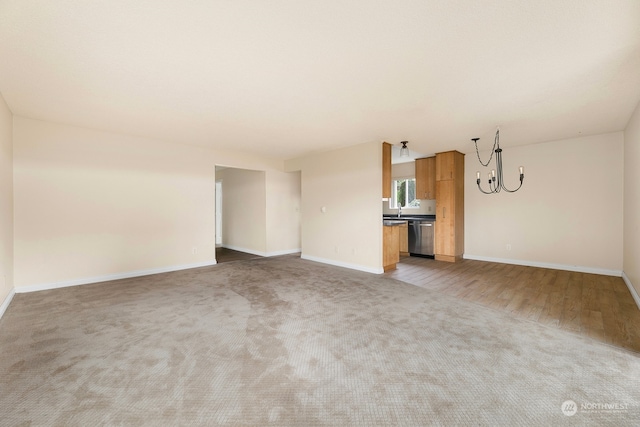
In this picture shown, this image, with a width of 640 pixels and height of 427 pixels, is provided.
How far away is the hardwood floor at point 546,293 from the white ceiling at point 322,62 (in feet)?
8.23

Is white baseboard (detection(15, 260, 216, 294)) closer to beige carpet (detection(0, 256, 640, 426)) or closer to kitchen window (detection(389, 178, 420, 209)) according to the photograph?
beige carpet (detection(0, 256, 640, 426))

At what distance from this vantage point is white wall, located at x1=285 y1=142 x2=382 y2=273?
502 cm

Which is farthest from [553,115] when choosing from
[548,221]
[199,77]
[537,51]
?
[199,77]

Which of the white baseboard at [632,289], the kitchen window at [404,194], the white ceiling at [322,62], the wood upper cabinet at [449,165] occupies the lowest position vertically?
the white baseboard at [632,289]

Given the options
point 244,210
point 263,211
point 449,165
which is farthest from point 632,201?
point 244,210

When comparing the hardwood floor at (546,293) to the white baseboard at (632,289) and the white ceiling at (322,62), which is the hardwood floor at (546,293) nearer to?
the white baseboard at (632,289)

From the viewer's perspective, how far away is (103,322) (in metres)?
2.82

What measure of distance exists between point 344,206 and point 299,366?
12.5 feet

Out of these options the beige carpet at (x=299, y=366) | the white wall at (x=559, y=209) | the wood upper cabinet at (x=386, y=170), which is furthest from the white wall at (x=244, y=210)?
the white wall at (x=559, y=209)

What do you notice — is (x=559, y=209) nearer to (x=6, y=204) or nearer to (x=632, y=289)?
(x=632, y=289)

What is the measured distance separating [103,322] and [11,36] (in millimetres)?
2644

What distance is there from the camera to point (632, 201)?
3744mm

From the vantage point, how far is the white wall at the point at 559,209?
15.4ft

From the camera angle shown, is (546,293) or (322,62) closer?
(322,62)
